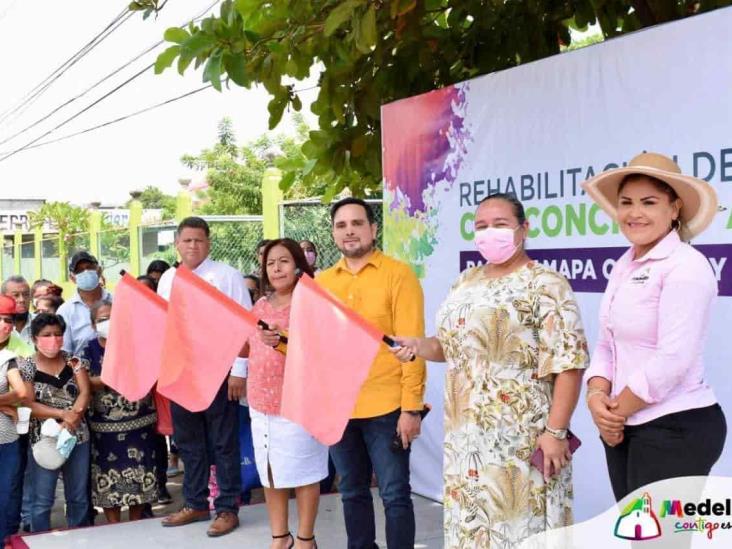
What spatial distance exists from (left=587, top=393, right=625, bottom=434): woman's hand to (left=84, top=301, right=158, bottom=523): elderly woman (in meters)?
3.73

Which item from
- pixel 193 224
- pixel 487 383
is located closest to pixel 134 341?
pixel 193 224

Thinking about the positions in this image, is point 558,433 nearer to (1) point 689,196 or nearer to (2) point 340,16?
(1) point 689,196

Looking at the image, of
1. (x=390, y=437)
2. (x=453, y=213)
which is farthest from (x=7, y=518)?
(x=453, y=213)

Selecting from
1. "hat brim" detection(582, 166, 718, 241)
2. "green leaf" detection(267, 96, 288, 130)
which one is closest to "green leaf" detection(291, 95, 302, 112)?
"green leaf" detection(267, 96, 288, 130)

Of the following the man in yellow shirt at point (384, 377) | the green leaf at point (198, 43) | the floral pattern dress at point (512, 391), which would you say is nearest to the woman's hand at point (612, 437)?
the floral pattern dress at point (512, 391)

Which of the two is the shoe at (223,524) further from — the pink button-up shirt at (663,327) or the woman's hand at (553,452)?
the pink button-up shirt at (663,327)

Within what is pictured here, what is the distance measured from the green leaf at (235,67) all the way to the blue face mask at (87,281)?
122 inches

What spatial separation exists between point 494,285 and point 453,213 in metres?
2.25

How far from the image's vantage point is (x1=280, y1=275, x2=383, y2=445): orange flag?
156 inches

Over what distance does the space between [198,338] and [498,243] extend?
1895 millimetres

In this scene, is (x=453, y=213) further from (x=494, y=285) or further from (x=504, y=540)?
(x=504, y=540)

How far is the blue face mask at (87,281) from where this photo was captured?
7258mm

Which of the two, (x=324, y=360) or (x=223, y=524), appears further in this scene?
(x=223, y=524)

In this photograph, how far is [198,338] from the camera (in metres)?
4.71
